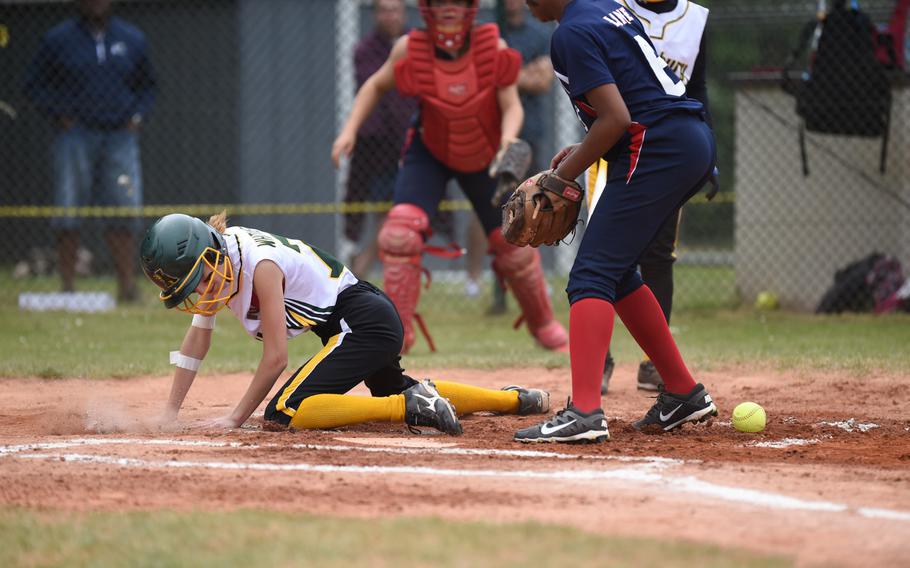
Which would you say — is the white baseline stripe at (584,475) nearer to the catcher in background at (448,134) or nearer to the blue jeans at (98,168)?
the catcher in background at (448,134)

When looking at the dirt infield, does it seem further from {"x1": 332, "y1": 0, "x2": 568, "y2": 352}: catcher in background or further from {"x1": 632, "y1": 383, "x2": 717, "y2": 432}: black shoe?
{"x1": 332, "y1": 0, "x2": 568, "y2": 352}: catcher in background

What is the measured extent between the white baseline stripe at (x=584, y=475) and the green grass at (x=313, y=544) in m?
0.61

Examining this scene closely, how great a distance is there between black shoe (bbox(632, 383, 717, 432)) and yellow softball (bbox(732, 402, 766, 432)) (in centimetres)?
10

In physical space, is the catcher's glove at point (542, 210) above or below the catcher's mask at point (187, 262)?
above

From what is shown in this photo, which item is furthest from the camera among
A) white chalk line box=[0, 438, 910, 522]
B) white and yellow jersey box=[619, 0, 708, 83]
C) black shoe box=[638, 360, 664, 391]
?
black shoe box=[638, 360, 664, 391]

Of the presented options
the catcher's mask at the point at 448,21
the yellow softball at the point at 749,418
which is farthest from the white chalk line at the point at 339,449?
the catcher's mask at the point at 448,21

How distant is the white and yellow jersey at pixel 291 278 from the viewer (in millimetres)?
5051

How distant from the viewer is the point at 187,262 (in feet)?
15.8

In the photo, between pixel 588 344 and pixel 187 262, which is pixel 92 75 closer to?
pixel 187 262

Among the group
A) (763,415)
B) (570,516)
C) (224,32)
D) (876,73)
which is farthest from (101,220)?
(570,516)

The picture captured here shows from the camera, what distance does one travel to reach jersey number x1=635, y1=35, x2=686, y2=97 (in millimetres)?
4816

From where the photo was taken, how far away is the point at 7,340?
352 inches

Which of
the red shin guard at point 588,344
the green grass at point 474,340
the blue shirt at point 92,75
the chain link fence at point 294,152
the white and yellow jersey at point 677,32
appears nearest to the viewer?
the red shin guard at point 588,344

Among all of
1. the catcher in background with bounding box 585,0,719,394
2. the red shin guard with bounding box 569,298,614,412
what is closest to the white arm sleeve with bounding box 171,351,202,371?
Answer: the red shin guard with bounding box 569,298,614,412
